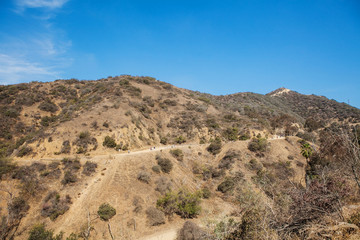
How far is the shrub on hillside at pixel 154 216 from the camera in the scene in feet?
63.1

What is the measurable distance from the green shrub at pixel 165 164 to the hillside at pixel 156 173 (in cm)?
15

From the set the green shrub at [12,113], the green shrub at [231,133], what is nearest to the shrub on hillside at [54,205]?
the green shrub at [12,113]

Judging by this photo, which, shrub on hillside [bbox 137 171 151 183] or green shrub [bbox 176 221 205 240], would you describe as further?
shrub on hillside [bbox 137 171 151 183]

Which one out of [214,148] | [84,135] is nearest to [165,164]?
[214,148]

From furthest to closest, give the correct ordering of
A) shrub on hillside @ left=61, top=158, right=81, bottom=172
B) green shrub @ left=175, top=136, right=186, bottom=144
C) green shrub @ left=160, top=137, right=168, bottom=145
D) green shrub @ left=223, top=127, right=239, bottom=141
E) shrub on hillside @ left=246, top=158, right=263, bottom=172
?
green shrub @ left=223, top=127, right=239, bottom=141
green shrub @ left=175, top=136, right=186, bottom=144
green shrub @ left=160, top=137, right=168, bottom=145
shrub on hillside @ left=246, top=158, right=263, bottom=172
shrub on hillside @ left=61, top=158, right=81, bottom=172

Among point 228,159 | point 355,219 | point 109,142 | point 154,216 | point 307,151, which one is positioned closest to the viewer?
point 355,219

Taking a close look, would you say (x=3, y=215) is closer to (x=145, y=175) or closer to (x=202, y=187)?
(x=145, y=175)

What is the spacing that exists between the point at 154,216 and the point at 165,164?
9297 millimetres

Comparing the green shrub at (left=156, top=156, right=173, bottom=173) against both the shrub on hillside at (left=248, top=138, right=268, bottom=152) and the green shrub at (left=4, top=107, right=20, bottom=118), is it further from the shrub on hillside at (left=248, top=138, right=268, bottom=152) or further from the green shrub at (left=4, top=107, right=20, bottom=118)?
the green shrub at (left=4, top=107, right=20, bottom=118)

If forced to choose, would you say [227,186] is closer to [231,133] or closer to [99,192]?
[99,192]

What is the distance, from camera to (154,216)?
19656 mm

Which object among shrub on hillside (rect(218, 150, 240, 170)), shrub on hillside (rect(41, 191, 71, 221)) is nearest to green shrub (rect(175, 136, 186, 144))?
shrub on hillside (rect(218, 150, 240, 170))

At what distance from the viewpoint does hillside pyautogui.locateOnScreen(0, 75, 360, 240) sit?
25.1 feet

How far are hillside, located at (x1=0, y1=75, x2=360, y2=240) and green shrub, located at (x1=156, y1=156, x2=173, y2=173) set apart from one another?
15 centimetres
